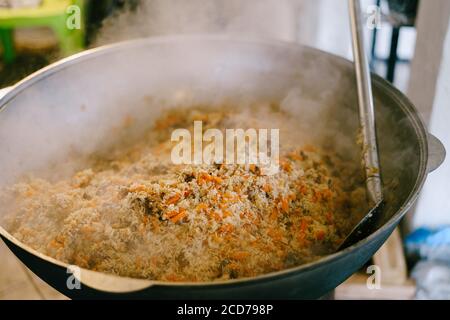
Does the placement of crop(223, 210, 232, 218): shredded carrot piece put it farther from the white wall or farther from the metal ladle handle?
the white wall

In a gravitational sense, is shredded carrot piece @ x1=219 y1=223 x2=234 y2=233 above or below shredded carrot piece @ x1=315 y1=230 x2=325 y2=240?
above

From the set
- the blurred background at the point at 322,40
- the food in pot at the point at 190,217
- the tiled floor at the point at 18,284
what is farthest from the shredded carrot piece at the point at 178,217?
the tiled floor at the point at 18,284

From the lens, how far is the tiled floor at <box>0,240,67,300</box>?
198cm

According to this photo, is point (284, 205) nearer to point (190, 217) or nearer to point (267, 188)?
point (267, 188)

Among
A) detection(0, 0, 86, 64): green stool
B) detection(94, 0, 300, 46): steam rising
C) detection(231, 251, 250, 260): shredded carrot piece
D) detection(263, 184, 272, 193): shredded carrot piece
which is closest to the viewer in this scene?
detection(231, 251, 250, 260): shredded carrot piece

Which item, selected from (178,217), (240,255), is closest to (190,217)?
(178,217)

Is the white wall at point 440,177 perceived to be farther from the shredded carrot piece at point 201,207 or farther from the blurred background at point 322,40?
the shredded carrot piece at point 201,207

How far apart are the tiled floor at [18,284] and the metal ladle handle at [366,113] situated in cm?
141

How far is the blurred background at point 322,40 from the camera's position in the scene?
1628mm

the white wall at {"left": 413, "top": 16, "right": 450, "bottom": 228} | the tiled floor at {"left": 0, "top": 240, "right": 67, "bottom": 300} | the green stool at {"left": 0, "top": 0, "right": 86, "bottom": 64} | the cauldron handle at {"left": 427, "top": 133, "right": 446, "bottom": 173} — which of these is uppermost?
the green stool at {"left": 0, "top": 0, "right": 86, "bottom": 64}

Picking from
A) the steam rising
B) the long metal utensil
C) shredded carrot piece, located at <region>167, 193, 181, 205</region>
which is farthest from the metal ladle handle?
the steam rising

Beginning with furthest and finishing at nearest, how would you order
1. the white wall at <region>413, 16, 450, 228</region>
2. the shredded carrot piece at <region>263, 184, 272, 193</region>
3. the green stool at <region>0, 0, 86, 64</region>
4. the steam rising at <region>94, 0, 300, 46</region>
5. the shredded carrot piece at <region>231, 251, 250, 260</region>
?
the green stool at <region>0, 0, 86, 64</region>
the steam rising at <region>94, 0, 300, 46</region>
the white wall at <region>413, 16, 450, 228</region>
the shredded carrot piece at <region>263, 184, 272, 193</region>
the shredded carrot piece at <region>231, 251, 250, 260</region>

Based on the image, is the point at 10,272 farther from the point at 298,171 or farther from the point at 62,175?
the point at 298,171

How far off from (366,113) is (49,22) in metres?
2.14
